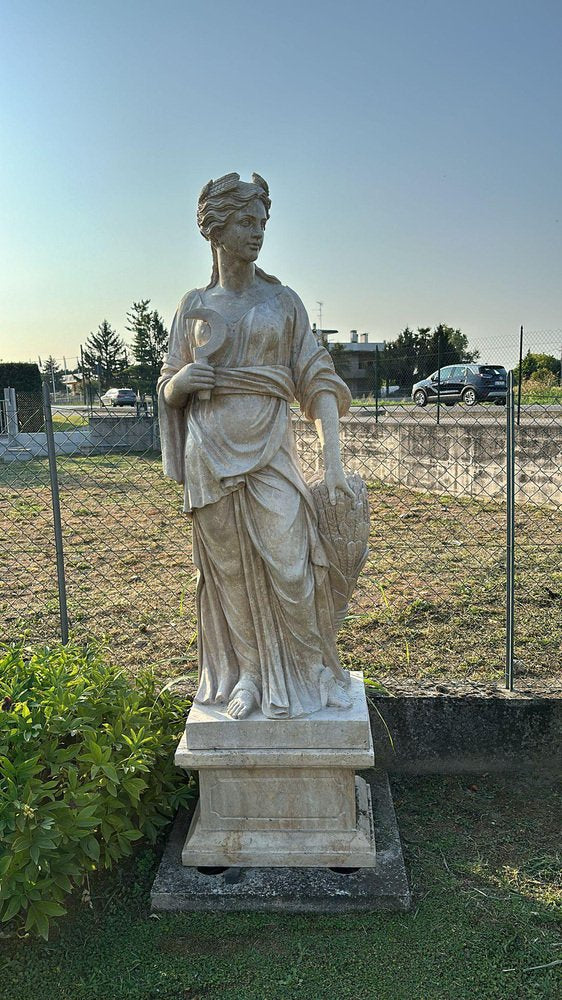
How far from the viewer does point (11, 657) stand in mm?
3096

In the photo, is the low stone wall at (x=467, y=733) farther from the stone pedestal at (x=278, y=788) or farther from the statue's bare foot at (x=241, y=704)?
the statue's bare foot at (x=241, y=704)

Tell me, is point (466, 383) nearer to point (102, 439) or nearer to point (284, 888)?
point (102, 439)

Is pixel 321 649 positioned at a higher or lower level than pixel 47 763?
higher

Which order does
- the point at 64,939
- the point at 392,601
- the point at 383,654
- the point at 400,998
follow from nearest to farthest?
the point at 400,998
the point at 64,939
the point at 383,654
the point at 392,601

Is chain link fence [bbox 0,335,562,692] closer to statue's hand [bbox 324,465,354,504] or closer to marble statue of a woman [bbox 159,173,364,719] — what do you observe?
statue's hand [bbox 324,465,354,504]

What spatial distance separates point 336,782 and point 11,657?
144 centimetres

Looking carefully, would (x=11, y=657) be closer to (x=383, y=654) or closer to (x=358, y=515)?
(x=358, y=515)

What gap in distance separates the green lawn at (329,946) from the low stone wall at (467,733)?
57 centimetres

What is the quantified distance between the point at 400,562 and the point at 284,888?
13.2ft

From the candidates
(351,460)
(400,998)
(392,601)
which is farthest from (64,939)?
(351,460)

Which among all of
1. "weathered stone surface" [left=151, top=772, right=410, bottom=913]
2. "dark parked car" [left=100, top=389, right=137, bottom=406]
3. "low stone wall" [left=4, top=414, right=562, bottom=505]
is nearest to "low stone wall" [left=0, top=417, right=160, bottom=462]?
→ "low stone wall" [left=4, top=414, right=562, bottom=505]

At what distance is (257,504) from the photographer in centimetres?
262

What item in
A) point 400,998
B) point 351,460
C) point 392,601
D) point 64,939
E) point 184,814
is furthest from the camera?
point 351,460

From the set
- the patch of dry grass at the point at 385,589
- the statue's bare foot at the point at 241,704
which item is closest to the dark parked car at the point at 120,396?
the patch of dry grass at the point at 385,589
